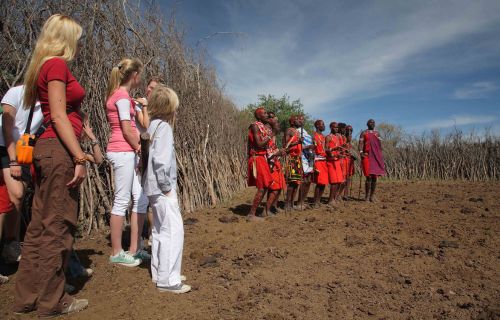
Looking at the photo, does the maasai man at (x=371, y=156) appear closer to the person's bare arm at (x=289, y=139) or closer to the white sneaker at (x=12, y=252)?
the person's bare arm at (x=289, y=139)

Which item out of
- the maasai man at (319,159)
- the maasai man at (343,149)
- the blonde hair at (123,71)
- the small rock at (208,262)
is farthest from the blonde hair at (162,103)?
the maasai man at (343,149)

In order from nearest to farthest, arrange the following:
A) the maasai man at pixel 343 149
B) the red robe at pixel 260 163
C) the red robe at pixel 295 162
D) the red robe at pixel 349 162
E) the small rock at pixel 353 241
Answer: the small rock at pixel 353 241 → the red robe at pixel 260 163 → the red robe at pixel 295 162 → the maasai man at pixel 343 149 → the red robe at pixel 349 162

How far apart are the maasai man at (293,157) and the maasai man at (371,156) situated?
5.97 ft

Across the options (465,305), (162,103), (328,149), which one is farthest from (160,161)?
(328,149)

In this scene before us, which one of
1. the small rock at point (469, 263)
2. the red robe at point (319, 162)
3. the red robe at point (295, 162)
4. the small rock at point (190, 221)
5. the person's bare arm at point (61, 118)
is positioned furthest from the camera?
the red robe at point (319, 162)

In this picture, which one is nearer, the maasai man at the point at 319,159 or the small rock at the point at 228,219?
the small rock at the point at 228,219

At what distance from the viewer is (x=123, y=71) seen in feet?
9.75

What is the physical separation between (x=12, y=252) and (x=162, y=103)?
80.0 inches

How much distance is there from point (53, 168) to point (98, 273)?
140cm

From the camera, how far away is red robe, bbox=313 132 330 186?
634 centimetres

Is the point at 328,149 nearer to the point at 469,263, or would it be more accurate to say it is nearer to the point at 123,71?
the point at 469,263

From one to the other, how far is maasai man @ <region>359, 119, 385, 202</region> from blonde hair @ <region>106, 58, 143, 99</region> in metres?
5.16

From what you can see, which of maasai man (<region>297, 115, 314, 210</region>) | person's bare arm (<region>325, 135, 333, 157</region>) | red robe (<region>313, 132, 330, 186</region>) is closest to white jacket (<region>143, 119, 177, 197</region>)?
maasai man (<region>297, 115, 314, 210</region>)

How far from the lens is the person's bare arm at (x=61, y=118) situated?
2.05 meters
